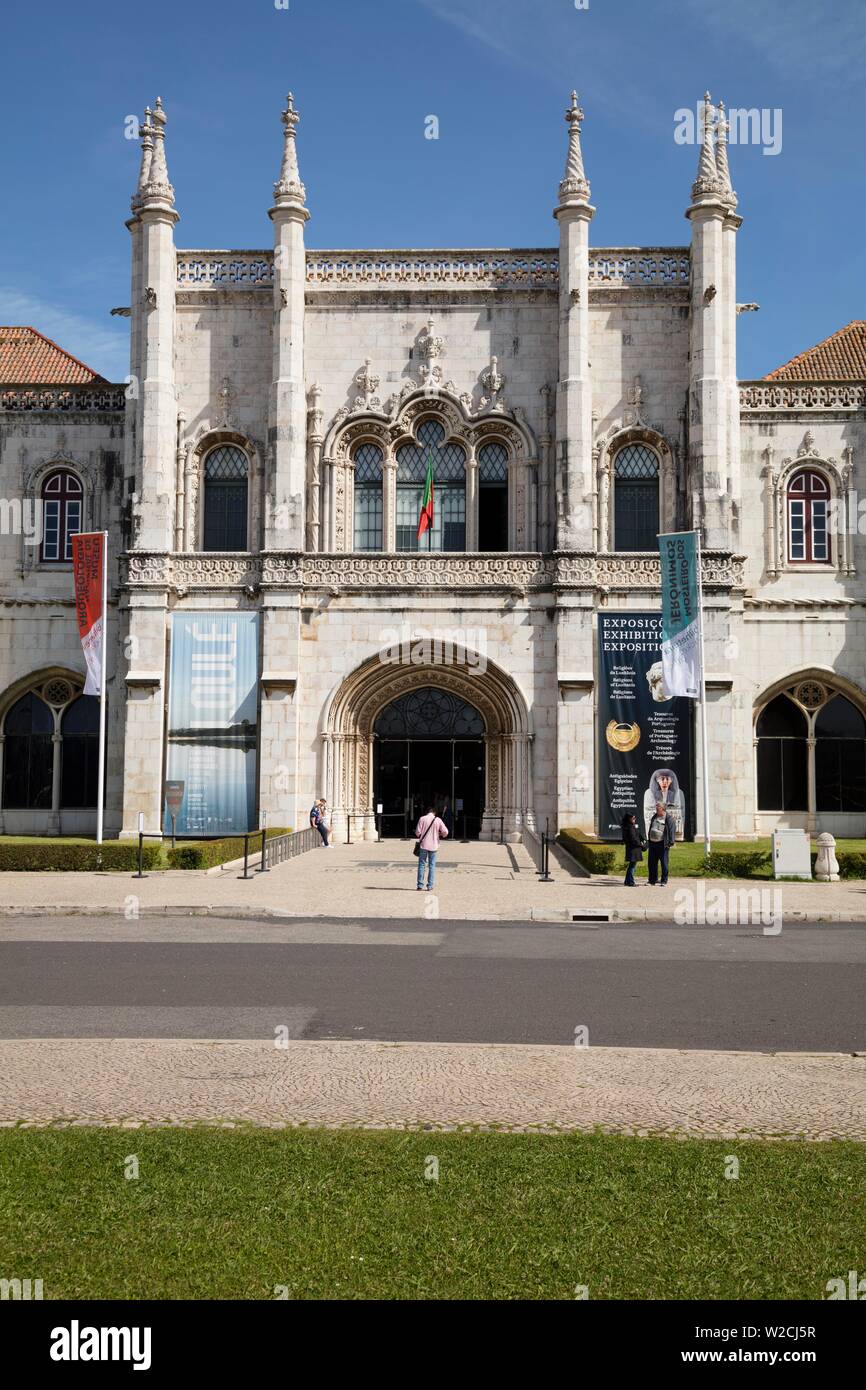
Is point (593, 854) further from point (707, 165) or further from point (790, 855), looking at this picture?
point (707, 165)

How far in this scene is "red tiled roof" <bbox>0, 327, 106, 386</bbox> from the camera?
40.9 m

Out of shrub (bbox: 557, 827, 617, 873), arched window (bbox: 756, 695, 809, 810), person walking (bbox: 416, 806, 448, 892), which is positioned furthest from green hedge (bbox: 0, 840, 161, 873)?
arched window (bbox: 756, 695, 809, 810)

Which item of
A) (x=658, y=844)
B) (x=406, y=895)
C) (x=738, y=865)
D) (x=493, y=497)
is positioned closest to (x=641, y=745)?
(x=493, y=497)

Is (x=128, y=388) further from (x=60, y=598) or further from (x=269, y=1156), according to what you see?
(x=269, y=1156)

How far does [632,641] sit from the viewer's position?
114 feet

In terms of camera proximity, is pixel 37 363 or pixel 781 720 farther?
pixel 37 363

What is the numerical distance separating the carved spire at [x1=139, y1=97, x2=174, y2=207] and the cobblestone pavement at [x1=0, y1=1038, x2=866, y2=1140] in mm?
31665

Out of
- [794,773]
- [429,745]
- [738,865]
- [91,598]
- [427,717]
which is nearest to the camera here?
[738,865]

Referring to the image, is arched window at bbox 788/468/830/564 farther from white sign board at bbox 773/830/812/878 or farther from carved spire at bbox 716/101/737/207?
white sign board at bbox 773/830/812/878

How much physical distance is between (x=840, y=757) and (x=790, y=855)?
1246cm

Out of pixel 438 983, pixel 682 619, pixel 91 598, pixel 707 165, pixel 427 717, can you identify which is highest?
pixel 707 165

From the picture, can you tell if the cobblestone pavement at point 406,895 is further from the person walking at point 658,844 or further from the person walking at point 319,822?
the person walking at point 319,822

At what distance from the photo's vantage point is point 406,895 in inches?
898
